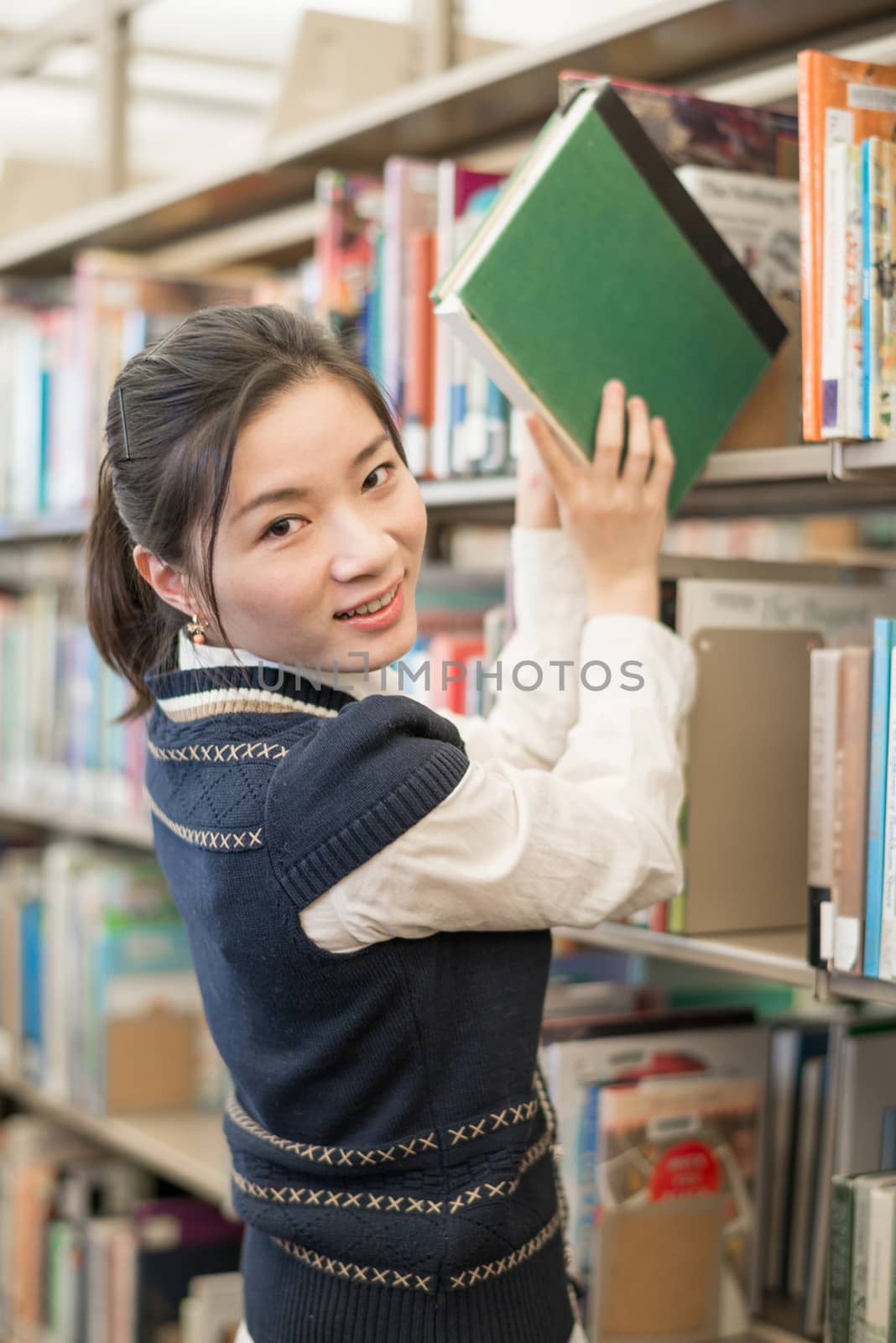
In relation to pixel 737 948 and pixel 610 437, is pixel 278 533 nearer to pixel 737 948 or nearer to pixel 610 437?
pixel 610 437

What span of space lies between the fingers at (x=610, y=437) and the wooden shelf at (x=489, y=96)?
42 cm

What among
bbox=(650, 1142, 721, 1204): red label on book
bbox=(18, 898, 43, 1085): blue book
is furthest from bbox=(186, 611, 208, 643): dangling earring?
bbox=(18, 898, 43, 1085): blue book

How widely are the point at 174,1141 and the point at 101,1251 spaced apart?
0.23 metres

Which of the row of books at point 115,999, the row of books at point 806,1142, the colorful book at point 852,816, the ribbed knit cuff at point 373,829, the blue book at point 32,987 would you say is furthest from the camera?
the blue book at point 32,987

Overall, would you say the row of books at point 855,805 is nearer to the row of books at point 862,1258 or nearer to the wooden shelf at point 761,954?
the wooden shelf at point 761,954

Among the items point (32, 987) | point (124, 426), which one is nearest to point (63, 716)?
point (32, 987)

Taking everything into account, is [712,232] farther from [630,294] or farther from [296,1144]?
[296,1144]

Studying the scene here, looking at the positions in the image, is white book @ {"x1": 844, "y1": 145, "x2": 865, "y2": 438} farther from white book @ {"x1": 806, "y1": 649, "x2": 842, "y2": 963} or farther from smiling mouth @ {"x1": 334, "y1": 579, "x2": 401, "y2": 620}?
smiling mouth @ {"x1": 334, "y1": 579, "x2": 401, "y2": 620}

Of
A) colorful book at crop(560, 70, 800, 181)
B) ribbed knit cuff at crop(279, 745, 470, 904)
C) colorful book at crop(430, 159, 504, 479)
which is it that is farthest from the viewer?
Answer: colorful book at crop(430, 159, 504, 479)

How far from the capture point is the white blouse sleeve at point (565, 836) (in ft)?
3.05

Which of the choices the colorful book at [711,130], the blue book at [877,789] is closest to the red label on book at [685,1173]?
the blue book at [877,789]

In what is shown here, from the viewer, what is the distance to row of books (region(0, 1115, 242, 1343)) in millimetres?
2057

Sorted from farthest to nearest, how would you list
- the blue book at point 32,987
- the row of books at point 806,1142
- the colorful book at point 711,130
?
the blue book at point 32,987
the row of books at point 806,1142
the colorful book at point 711,130

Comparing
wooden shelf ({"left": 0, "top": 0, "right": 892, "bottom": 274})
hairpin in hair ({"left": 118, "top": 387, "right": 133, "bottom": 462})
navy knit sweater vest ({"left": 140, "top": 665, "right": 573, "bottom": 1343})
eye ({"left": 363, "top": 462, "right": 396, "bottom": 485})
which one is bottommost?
navy knit sweater vest ({"left": 140, "top": 665, "right": 573, "bottom": 1343})
